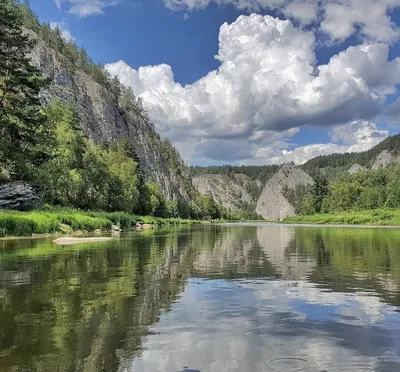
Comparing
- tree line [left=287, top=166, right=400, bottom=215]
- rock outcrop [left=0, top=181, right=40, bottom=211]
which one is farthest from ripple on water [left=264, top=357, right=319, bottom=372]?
tree line [left=287, top=166, right=400, bottom=215]

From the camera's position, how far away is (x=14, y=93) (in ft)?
167

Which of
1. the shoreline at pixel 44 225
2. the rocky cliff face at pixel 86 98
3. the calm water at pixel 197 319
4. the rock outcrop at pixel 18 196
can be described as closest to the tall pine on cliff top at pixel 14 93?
the rock outcrop at pixel 18 196

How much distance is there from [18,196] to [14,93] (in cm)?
1191

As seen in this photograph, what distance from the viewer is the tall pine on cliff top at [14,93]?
46.2 meters

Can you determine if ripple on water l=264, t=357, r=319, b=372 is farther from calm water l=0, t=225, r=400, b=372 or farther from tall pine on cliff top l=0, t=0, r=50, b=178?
tall pine on cliff top l=0, t=0, r=50, b=178

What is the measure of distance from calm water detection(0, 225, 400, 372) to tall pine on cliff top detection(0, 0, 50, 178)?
3102 cm

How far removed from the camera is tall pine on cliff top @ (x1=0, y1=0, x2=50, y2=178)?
4616cm

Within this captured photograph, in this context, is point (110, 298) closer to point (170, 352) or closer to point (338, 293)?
point (170, 352)

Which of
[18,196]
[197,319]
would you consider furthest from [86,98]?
[197,319]

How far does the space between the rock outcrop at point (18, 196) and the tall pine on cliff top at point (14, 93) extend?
8.14 ft

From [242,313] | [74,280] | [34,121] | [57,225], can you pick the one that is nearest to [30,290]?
[74,280]

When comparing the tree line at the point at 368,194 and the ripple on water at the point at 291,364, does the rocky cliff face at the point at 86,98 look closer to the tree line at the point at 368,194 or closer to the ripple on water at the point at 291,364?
the tree line at the point at 368,194

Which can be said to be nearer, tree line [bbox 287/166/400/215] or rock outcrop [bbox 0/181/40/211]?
rock outcrop [bbox 0/181/40/211]

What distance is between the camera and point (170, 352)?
8.10 m
